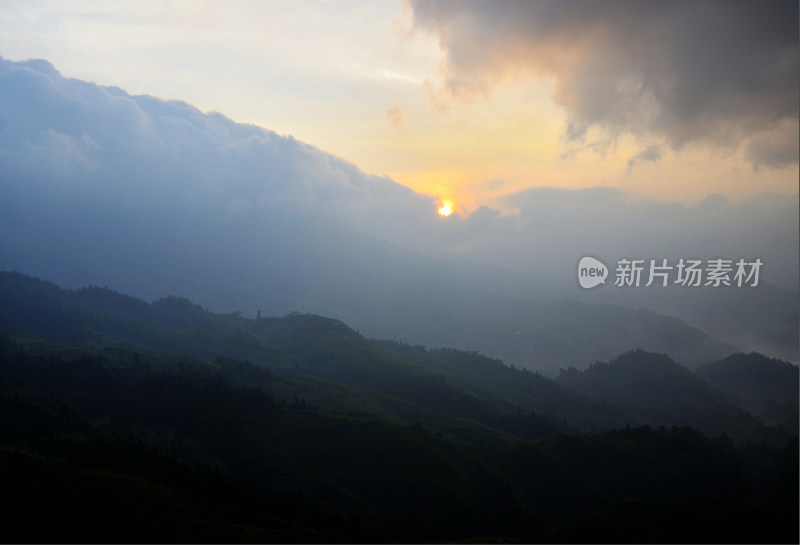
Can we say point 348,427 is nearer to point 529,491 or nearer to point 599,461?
point 529,491

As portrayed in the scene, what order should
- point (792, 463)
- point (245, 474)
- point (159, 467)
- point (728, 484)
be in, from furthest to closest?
point (728, 484) → point (245, 474) → point (792, 463) → point (159, 467)

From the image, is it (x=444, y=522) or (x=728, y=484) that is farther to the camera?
(x=728, y=484)

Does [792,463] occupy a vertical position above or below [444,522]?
above

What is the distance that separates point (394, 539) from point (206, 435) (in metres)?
93.9

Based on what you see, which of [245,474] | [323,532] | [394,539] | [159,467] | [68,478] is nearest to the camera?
[68,478]

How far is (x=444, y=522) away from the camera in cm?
13075

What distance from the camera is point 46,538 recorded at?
69562 millimetres

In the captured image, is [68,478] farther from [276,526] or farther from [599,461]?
[599,461]

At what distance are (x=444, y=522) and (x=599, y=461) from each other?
214ft

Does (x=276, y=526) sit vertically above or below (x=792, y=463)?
below

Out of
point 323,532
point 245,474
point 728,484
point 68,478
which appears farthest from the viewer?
point 728,484

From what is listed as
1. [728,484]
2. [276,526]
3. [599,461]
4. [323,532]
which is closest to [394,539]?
[323,532]

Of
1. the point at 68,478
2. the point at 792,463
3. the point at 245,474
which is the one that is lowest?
the point at 245,474

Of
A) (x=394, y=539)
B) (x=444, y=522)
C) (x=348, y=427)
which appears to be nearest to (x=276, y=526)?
(x=394, y=539)
